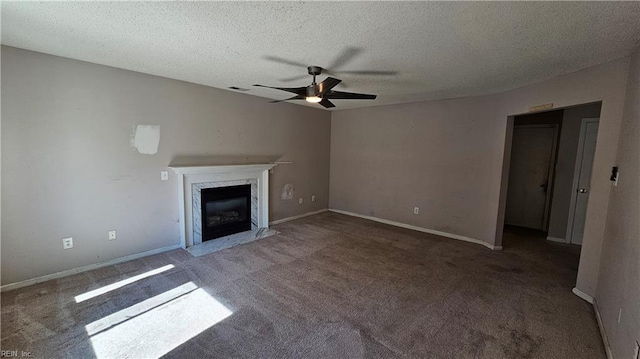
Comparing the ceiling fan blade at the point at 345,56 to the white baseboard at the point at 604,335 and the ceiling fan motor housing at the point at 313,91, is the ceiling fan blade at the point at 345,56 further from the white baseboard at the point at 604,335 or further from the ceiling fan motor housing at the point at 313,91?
the white baseboard at the point at 604,335

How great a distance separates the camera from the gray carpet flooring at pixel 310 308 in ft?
6.38

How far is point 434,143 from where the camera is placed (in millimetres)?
4676

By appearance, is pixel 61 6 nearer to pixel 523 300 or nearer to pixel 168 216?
pixel 168 216

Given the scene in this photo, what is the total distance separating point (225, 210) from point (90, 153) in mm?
1934

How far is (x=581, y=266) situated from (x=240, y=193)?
4.55 metres

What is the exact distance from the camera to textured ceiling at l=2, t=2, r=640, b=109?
1.71m

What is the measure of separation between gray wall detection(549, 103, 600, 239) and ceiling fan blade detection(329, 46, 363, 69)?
409 cm

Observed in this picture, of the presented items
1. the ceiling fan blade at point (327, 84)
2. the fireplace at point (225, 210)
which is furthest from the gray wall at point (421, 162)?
the ceiling fan blade at point (327, 84)

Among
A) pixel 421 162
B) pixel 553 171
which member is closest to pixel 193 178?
pixel 421 162

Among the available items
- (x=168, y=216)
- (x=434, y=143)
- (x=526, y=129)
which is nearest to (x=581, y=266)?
(x=434, y=143)

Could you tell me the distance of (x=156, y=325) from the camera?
2154 millimetres

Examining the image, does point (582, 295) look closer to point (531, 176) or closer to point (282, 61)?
point (531, 176)

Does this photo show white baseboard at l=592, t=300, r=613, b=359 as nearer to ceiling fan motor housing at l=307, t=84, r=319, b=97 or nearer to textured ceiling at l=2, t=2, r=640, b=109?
textured ceiling at l=2, t=2, r=640, b=109

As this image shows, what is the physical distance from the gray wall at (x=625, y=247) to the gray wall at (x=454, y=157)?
0.63 feet
